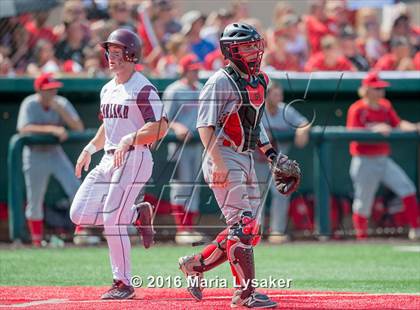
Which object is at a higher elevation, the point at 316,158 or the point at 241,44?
the point at 241,44

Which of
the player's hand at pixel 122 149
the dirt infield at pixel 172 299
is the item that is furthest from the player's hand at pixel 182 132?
the player's hand at pixel 122 149

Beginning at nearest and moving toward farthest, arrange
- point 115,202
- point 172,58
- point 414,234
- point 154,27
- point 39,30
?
1. point 115,202
2. point 414,234
3. point 39,30
4. point 172,58
5. point 154,27

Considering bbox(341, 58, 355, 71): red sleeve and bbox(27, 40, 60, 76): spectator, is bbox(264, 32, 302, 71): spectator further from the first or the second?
bbox(27, 40, 60, 76): spectator

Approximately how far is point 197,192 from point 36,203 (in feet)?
6.55

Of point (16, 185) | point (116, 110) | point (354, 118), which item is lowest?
point (16, 185)

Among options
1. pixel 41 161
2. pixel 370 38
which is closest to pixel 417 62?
pixel 370 38

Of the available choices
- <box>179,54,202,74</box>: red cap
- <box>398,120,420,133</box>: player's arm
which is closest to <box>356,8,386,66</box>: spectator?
<box>398,120,420,133</box>: player's arm

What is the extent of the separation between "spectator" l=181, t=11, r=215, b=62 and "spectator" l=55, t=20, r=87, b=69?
1471 mm

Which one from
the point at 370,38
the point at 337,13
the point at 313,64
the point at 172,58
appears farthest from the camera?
the point at 337,13

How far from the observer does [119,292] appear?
298 inches

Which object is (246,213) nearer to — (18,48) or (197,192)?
(197,192)

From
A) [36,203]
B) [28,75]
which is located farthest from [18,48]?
[36,203]

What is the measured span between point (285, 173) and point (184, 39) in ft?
22.1

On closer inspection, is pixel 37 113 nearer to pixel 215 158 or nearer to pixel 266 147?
pixel 266 147
